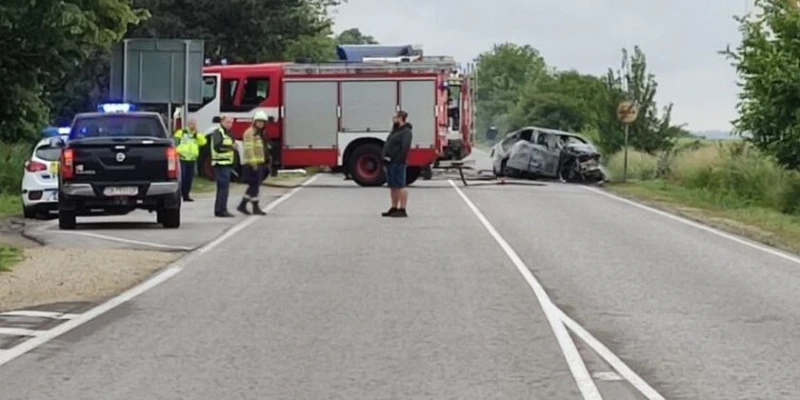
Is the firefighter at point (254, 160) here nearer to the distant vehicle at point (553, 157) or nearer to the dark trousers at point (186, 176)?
the dark trousers at point (186, 176)

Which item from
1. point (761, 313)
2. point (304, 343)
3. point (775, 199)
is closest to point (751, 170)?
point (775, 199)

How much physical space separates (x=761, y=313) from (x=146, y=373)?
19.7ft

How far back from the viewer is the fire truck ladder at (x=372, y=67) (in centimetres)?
3762

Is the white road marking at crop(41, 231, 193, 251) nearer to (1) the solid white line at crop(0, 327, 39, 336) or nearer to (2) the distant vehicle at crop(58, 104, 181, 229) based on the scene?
(2) the distant vehicle at crop(58, 104, 181, 229)

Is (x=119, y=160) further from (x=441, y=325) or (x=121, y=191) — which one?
(x=441, y=325)

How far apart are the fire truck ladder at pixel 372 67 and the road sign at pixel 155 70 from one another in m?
3.30

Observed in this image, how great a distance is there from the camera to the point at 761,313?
13.9 meters

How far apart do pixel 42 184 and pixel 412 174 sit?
1450 centimetres

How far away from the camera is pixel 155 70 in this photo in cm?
3509

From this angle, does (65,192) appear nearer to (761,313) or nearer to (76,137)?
(76,137)

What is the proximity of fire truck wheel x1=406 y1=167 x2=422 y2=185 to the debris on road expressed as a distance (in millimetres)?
19596

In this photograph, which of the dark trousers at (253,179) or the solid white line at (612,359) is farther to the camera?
the dark trousers at (253,179)

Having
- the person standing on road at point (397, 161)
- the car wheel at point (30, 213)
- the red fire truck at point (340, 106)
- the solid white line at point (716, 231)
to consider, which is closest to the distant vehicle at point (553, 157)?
the red fire truck at point (340, 106)

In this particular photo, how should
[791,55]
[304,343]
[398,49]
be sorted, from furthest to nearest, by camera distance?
[398,49], [791,55], [304,343]
